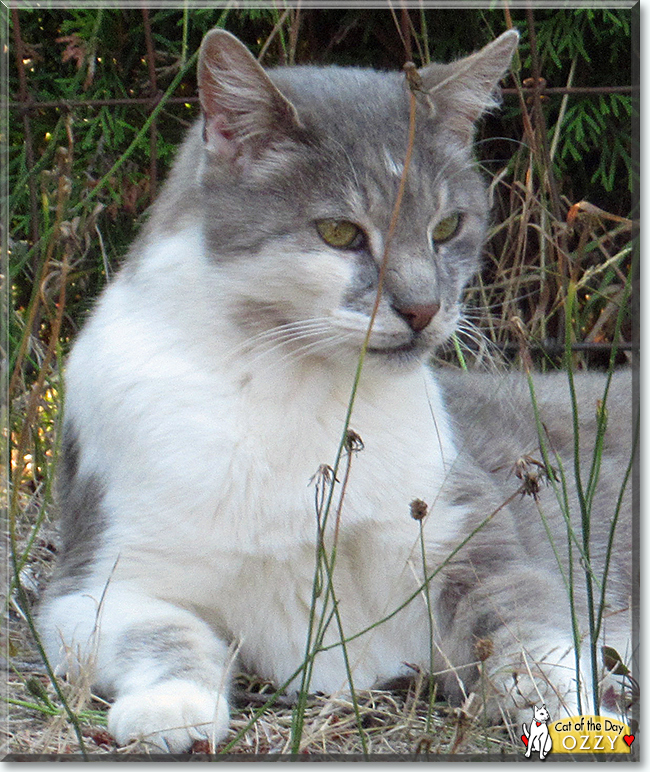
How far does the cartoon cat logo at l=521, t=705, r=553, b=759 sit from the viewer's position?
4.46ft

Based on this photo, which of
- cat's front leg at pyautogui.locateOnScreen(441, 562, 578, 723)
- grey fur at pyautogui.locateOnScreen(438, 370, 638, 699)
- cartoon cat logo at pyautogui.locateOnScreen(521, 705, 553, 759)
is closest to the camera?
cartoon cat logo at pyautogui.locateOnScreen(521, 705, 553, 759)

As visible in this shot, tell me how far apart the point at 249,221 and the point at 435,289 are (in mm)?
344

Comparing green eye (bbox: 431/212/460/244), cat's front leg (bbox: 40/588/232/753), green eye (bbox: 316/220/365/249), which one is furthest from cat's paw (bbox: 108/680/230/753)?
green eye (bbox: 431/212/460/244)

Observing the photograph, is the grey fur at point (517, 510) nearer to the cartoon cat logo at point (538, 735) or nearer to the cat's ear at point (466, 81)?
the cartoon cat logo at point (538, 735)

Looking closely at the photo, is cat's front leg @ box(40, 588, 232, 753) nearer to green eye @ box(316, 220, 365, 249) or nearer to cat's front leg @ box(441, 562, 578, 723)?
cat's front leg @ box(441, 562, 578, 723)

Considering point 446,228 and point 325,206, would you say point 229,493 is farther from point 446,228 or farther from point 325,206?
point 446,228

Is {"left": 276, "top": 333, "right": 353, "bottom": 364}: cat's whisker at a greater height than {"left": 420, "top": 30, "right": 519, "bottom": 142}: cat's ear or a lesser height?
lesser

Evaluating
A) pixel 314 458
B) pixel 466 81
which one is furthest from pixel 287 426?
pixel 466 81

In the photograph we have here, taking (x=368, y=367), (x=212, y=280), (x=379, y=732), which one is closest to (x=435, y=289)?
(x=368, y=367)

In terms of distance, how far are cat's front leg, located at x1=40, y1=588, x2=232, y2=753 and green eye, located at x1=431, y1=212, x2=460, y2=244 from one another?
32.2 inches

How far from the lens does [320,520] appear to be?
1457mm

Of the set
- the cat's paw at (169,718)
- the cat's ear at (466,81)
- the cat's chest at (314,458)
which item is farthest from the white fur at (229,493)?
the cat's ear at (466,81)

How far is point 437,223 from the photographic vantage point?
1684 millimetres

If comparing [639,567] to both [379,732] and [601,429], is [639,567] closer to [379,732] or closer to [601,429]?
[601,429]
